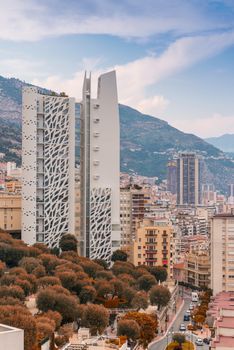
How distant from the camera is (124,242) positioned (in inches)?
1645

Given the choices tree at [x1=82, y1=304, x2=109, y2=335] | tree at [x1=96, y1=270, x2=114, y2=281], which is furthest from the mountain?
tree at [x1=82, y1=304, x2=109, y2=335]

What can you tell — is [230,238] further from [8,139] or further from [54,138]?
[8,139]

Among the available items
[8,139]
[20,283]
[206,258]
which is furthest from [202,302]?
[8,139]

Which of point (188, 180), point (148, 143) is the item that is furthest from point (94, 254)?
point (148, 143)

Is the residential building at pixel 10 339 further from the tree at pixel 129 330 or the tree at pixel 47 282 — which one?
the tree at pixel 47 282

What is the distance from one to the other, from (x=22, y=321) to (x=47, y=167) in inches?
718

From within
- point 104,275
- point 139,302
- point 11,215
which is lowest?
point 139,302

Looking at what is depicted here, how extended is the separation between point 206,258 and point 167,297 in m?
12.6

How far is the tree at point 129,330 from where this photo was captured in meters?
22.1

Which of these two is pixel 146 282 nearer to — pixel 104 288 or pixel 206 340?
pixel 104 288

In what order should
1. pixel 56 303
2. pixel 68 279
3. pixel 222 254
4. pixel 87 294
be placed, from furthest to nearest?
pixel 222 254, pixel 68 279, pixel 87 294, pixel 56 303

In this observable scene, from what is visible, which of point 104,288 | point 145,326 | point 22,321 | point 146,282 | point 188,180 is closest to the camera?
point 22,321

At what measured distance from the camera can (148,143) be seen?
14350 cm

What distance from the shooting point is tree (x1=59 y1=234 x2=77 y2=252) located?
3391 cm
